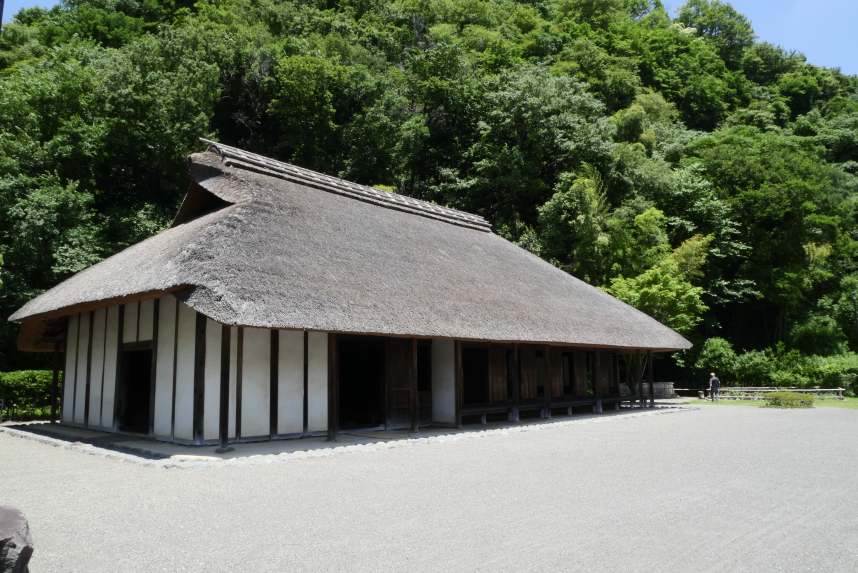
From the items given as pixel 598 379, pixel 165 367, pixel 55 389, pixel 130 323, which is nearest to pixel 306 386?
pixel 165 367

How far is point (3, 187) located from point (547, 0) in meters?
42.3

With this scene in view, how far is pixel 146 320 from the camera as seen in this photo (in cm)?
1062

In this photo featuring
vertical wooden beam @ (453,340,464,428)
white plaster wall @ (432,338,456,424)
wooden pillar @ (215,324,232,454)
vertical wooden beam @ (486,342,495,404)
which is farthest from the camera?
vertical wooden beam @ (486,342,495,404)

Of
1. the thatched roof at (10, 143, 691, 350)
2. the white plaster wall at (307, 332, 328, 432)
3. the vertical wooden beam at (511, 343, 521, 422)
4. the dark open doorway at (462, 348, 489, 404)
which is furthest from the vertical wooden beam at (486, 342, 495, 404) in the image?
the white plaster wall at (307, 332, 328, 432)

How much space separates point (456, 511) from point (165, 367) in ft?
23.4

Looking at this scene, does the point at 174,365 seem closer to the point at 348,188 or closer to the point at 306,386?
the point at 306,386

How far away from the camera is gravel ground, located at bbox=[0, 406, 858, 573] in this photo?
3535mm

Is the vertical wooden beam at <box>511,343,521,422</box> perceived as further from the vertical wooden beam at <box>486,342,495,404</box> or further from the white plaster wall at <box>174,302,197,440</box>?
the white plaster wall at <box>174,302,197,440</box>

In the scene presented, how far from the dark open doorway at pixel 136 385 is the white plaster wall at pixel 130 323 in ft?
1.40

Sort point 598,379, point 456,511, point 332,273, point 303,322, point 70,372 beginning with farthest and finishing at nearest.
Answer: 1. point 598,379
2. point 70,372
3. point 332,273
4. point 303,322
5. point 456,511

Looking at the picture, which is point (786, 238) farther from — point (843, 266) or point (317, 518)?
point (317, 518)

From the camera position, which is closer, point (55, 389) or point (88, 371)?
point (88, 371)

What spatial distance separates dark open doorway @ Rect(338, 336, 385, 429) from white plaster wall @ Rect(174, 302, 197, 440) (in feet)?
10.3

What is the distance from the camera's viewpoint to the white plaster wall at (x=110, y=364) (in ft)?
37.7
